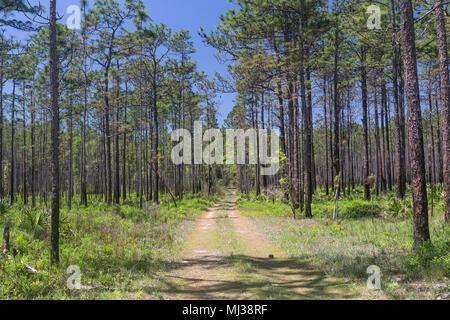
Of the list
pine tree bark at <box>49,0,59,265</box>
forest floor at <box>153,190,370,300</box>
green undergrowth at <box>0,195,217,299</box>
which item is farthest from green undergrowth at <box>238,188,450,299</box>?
pine tree bark at <box>49,0,59,265</box>

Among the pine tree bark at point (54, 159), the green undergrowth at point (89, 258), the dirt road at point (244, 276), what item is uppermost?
the pine tree bark at point (54, 159)

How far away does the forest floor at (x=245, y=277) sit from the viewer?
222 inches

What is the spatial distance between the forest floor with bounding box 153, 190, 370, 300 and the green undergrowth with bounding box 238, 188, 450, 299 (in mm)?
492

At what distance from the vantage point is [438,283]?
539 cm

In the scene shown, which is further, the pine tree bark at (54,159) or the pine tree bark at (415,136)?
the pine tree bark at (415,136)

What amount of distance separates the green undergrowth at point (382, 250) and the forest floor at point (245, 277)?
492 mm

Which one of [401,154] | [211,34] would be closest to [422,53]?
[401,154]

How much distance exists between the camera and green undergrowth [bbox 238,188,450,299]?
5.57 m

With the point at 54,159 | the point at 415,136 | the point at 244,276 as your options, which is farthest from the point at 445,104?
the point at 54,159

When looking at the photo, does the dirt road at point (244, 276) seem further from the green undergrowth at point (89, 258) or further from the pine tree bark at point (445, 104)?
the pine tree bark at point (445, 104)

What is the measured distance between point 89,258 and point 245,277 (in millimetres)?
3929

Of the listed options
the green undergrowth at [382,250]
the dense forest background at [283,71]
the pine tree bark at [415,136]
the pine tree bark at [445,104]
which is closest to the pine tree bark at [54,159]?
the dense forest background at [283,71]

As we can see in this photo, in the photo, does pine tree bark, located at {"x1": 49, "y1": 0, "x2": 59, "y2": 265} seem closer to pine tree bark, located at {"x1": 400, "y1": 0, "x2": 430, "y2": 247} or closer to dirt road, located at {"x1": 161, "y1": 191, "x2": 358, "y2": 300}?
dirt road, located at {"x1": 161, "y1": 191, "x2": 358, "y2": 300}

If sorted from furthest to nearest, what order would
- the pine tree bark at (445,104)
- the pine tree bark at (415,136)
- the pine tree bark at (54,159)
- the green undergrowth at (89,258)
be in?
the pine tree bark at (445,104) → the pine tree bark at (415,136) → the pine tree bark at (54,159) → the green undergrowth at (89,258)
